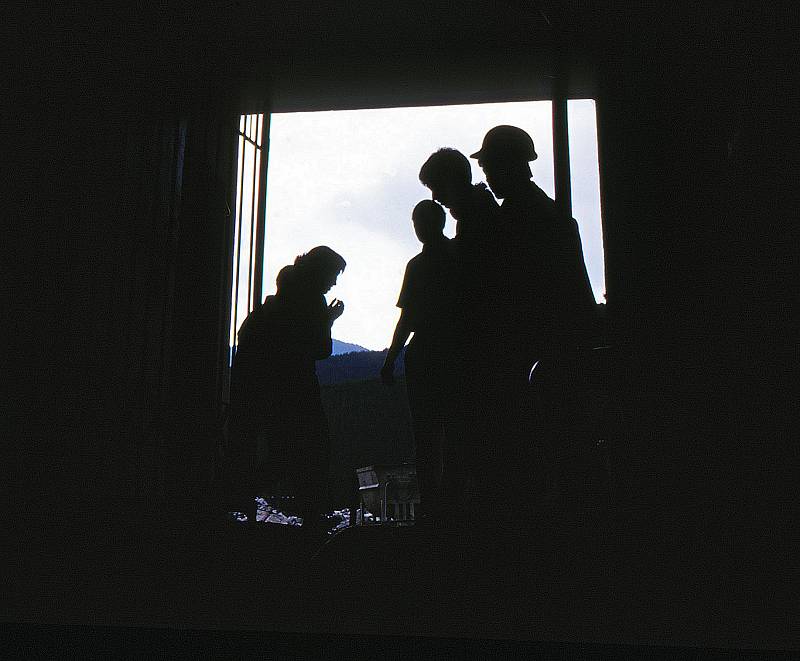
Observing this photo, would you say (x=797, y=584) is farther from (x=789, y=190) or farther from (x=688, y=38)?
(x=688, y=38)

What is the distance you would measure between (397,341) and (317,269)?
2.01ft

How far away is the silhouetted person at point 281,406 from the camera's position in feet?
8.95

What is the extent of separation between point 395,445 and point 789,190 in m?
6.35

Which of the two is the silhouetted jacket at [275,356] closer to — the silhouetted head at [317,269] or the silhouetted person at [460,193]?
the silhouetted head at [317,269]

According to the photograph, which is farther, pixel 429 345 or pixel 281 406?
pixel 281 406

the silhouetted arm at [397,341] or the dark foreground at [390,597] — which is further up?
the silhouetted arm at [397,341]

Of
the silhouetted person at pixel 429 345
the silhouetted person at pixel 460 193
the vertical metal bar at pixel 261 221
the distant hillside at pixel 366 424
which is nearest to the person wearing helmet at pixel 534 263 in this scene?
the silhouetted person at pixel 460 193

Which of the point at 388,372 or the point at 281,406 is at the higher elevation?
the point at 388,372

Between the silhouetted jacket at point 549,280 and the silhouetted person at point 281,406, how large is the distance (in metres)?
1.30

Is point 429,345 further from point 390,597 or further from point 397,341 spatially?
point 390,597

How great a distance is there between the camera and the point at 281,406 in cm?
273

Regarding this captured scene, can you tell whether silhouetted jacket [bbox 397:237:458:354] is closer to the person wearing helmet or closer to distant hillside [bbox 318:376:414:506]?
the person wearing helmet

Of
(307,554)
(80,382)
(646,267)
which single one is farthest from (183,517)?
(646,267)

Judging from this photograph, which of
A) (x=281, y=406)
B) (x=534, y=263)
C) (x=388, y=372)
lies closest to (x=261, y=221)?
(x=281, y=406)
